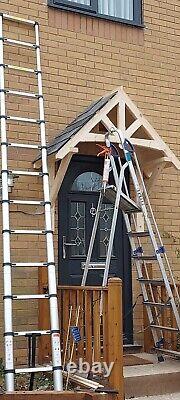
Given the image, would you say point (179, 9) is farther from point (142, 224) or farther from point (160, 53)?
point (142, 224)

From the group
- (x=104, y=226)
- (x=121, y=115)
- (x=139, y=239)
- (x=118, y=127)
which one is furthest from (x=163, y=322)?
(x=121, y=115)

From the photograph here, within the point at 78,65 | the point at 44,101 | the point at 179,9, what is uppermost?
the point at 179,9

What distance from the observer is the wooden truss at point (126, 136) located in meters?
6.17

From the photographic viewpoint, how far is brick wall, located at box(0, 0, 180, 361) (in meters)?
6.73

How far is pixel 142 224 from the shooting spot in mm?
7262

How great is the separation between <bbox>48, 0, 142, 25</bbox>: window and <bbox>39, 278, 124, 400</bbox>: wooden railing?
3391 millimetres

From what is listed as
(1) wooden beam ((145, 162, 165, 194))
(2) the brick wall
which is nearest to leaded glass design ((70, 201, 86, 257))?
(2) the brick wall

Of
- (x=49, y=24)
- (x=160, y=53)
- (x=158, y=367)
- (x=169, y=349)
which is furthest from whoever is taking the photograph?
(x=160, y=53)

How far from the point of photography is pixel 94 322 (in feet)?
18.3

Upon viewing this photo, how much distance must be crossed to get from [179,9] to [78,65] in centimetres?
191

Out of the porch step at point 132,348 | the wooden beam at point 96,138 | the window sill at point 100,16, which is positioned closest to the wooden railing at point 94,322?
the porch step at point 132,348

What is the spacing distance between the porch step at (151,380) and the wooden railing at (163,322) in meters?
0.48

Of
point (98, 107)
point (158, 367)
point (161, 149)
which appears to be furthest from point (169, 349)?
point (98, 107)

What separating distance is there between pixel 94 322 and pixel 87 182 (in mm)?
2123
